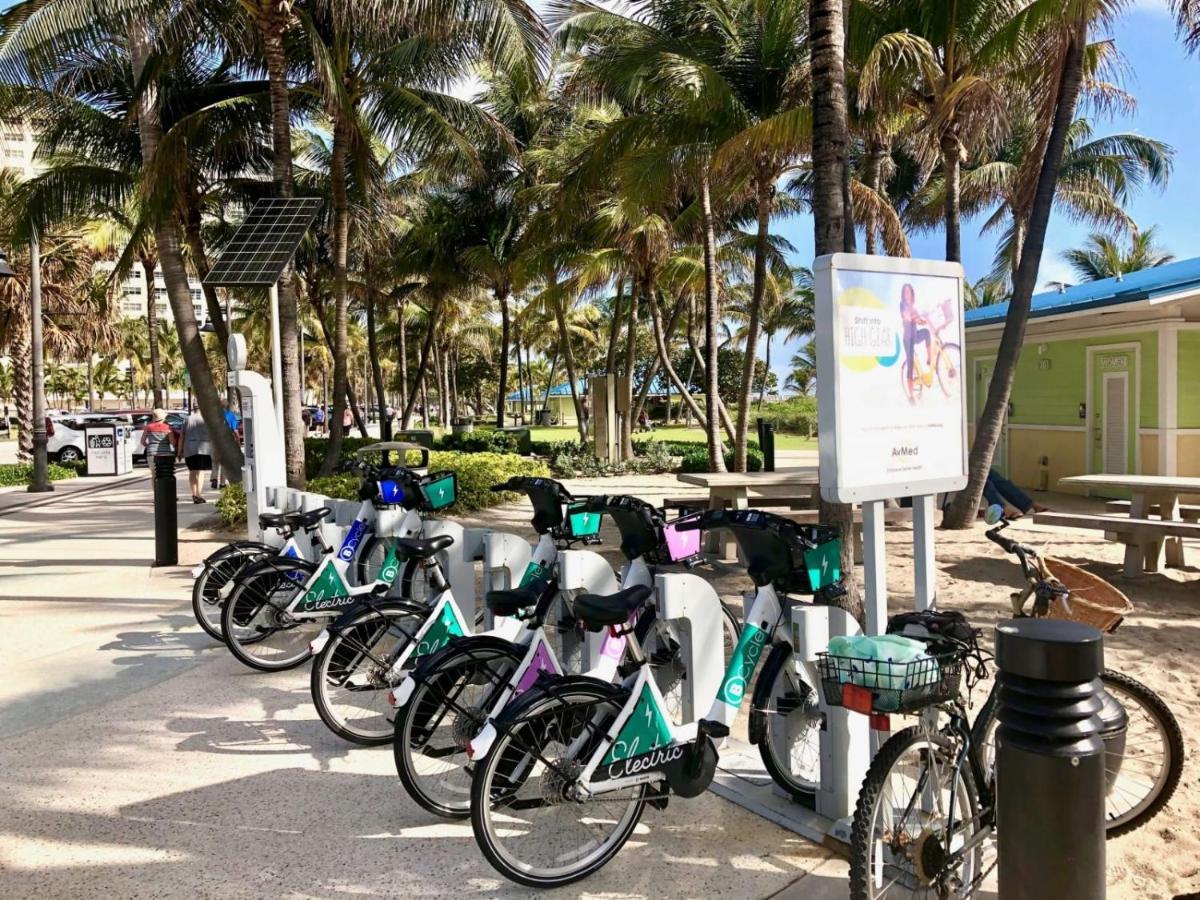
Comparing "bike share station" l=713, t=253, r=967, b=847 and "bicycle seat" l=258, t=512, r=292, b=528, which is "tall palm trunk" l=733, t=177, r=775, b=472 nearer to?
"bicycle seat" l=258, t=512, r=292, b=528

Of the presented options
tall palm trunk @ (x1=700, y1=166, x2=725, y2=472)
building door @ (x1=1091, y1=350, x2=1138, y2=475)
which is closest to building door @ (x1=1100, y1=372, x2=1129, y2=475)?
building door @ (x1=1091, y1=350, x2=1138, y2=475)

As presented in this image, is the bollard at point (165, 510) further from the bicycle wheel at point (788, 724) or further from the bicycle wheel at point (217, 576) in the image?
the bicycle wheel at point (788, 724)

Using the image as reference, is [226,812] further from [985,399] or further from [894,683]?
[985,399]

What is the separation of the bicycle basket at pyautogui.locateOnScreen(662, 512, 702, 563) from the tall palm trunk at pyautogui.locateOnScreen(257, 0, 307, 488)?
27.1 feet

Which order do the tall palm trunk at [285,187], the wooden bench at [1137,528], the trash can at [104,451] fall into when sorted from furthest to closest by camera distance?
the trash can at [104,451] < the tall palm trunk at [285,187] < the wooden bench at [1137,528]

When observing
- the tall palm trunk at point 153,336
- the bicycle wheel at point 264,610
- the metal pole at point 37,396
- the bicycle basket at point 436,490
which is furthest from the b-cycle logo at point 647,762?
the tall palm trunk at point 153,336

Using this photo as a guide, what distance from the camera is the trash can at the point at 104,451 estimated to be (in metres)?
22.0

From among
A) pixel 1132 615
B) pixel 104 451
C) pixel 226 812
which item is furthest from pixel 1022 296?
pixel 104 451

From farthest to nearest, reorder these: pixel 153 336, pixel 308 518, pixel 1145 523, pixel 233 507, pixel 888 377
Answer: pixel 153 336 → pixel 233 507 → pixel 1145 523 → pixel 308 518 → pixel 888 377

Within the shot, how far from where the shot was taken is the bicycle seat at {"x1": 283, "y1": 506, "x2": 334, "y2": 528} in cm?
586

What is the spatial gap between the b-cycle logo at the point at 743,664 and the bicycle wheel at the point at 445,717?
2.68ft

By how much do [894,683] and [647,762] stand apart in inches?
36.0

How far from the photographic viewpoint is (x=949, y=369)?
12.3 feet

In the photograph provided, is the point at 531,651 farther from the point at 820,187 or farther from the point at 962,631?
the point at 820,187
